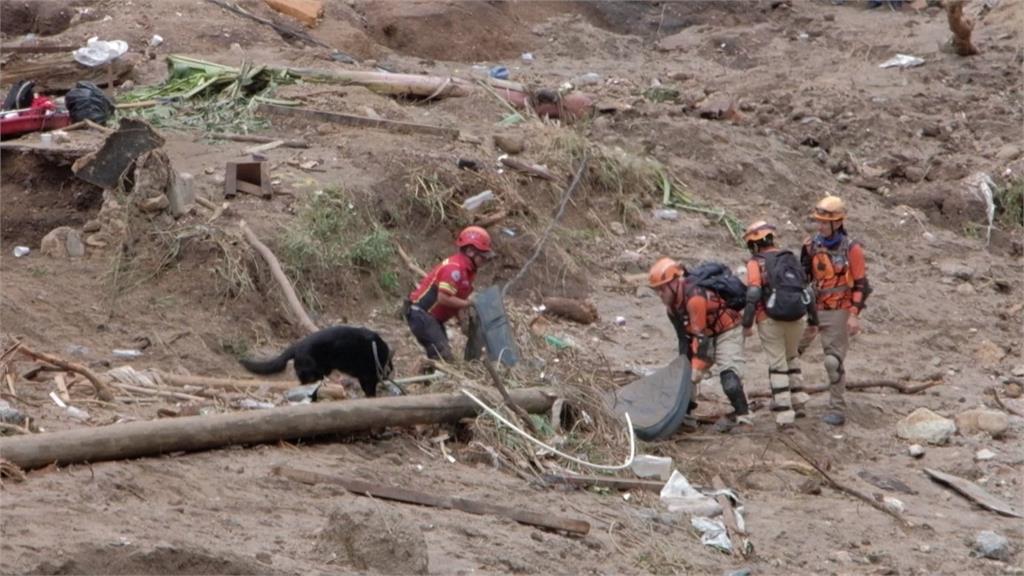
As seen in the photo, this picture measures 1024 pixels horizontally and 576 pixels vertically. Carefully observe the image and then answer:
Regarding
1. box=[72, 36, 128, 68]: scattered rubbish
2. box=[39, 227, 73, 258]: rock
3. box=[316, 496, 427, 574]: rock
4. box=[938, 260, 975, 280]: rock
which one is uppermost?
box=[316, 496, 427, 574]: rock

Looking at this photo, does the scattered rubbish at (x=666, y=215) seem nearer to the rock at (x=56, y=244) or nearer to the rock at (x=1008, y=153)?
the rock at (x=1008, y=153)

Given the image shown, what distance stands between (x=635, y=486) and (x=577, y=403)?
0.76 m

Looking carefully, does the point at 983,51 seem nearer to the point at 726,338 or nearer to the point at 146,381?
the point at 726,338

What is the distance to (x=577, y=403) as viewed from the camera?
9.97 metres

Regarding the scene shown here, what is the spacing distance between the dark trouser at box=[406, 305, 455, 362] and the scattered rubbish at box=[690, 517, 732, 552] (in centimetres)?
228

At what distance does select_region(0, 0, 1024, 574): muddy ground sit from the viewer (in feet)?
25.1

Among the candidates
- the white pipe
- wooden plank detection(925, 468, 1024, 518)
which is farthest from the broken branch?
wooden plank detection(925, 468, 1024, 518)

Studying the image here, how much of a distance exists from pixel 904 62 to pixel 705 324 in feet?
36.8

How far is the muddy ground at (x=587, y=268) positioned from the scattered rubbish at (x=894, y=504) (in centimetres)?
11

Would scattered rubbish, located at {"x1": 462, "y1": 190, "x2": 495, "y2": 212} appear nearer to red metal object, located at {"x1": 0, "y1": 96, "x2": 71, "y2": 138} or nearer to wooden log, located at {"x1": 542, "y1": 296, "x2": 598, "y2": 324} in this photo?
wooden log, located at {"x1": 542, "y1": 296, "x2": 598, "y2": 324}

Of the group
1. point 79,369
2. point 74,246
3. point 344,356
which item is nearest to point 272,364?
point 344,356

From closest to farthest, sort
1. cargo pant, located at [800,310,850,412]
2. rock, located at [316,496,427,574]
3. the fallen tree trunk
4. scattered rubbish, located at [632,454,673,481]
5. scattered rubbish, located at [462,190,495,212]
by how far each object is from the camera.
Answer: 1. rock, located at [316,496,427,574]
2. the fallen tree trunk
3. scattered rubbish, located at [632,454,673,481]
4. cargo pant, located at [800,310,850,412]
5. scattered rubbish, located at [462,190,495,212]

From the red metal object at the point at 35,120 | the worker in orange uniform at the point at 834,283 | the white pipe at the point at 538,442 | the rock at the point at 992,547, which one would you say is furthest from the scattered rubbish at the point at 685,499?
the red metal object at the point at 35,120

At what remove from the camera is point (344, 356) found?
1014 centimetres
